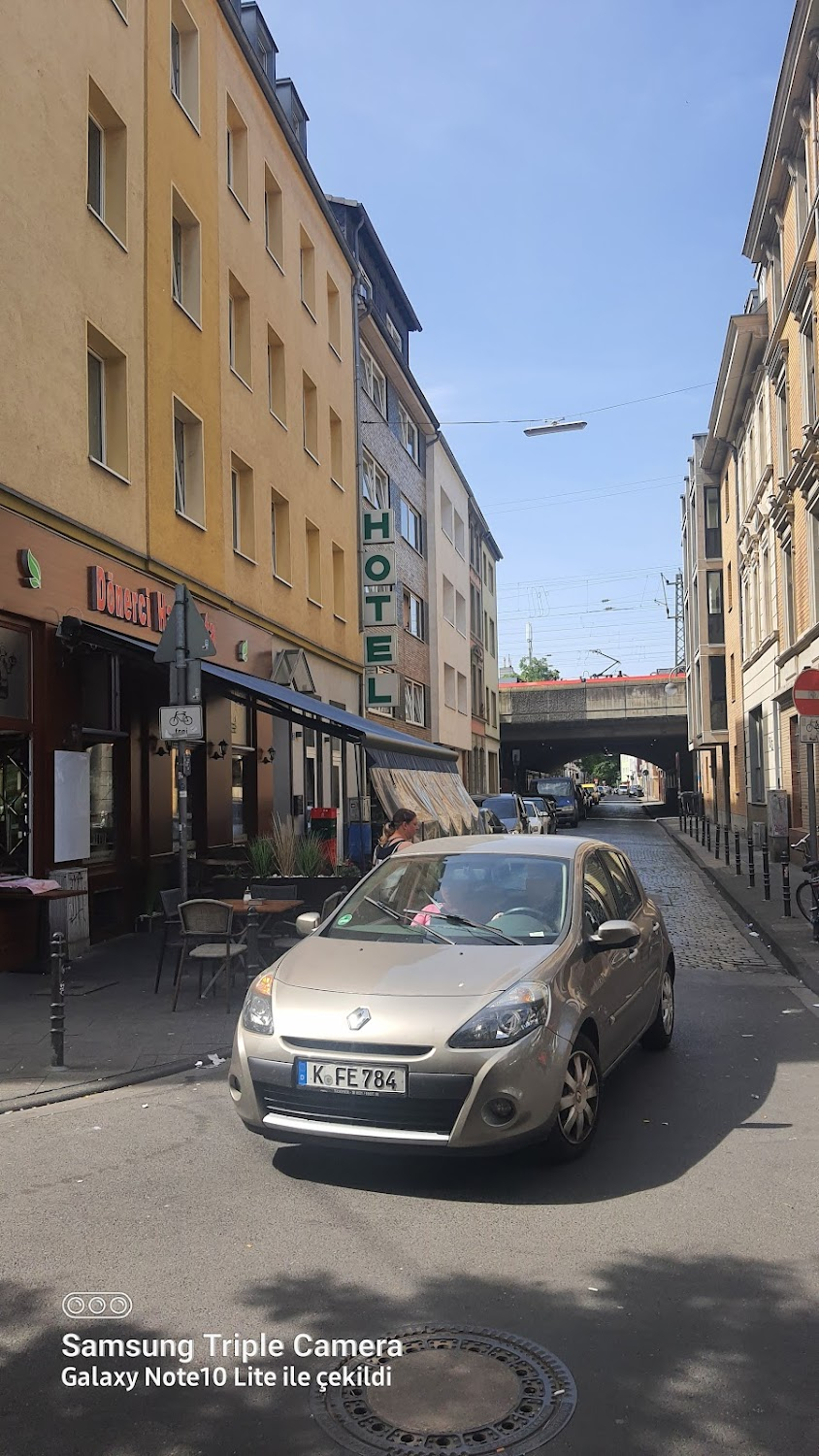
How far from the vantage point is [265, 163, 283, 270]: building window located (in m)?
21.0

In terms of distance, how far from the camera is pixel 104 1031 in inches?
330

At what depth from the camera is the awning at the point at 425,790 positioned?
16.9m

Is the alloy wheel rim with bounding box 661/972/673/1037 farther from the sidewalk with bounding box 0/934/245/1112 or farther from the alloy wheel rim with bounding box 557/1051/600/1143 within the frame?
the sidewalk with bounding box 0/934/245/1112

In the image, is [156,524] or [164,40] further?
[164,40]

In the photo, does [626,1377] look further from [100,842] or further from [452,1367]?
[100,842]

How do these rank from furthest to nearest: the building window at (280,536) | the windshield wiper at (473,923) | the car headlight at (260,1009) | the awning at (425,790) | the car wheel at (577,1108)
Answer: the building window at (280,536)
the awning at (425,790)
the windshield wiper at (473,923)
the car headlight at (260,1009)
the car wheel at (577,1108)

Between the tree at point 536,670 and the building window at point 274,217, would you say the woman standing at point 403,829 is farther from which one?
the tree at point 536,670

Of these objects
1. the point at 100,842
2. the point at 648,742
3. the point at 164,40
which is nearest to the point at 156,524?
the point at 100,842

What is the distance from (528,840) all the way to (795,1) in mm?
19148

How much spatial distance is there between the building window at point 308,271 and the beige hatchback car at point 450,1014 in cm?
1906

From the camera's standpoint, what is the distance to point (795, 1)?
64.8 feet

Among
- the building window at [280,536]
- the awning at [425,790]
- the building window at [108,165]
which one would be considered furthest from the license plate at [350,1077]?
the building window at [280,536]

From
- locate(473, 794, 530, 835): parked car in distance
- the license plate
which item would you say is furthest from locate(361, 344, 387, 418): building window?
the license plate

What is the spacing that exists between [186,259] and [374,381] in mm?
13605
